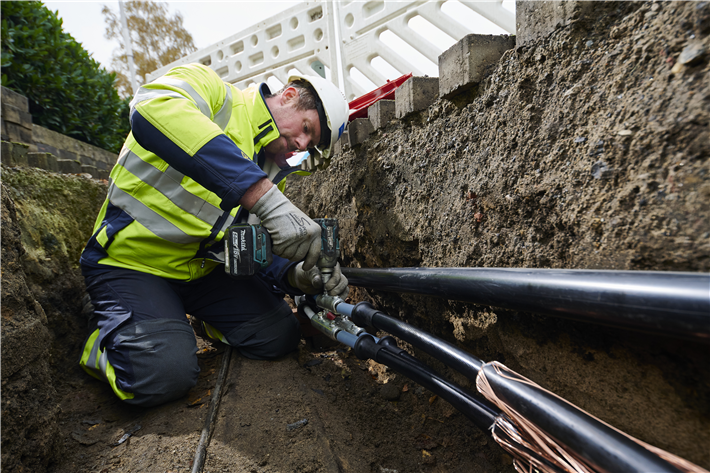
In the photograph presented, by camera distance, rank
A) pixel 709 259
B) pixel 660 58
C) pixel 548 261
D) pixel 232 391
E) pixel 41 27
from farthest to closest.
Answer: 1. pixel 41 27
2. pixel 232 391
3. pixel 548 261
4. pixel 660 58
5. pixel 709 259

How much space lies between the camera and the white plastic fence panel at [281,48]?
3.99 m

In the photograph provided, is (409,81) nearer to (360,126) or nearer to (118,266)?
(360,126)

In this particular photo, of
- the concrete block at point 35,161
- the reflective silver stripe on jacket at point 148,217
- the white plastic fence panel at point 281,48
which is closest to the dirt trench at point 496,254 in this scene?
the concrete block at point 35,161

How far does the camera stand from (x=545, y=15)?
3.38 ft

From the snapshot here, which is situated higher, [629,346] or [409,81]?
[409,81]

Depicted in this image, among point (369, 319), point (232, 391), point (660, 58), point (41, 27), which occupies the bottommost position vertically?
point (232, 391)

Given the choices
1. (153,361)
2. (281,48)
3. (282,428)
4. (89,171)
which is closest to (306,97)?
(153,361)

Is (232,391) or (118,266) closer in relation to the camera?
(232,391)

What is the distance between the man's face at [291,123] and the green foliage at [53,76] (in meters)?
2.72

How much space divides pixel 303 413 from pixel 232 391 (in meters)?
0.38

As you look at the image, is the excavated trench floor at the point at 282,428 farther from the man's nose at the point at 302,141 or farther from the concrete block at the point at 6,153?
the concrete block at the point at 6,153

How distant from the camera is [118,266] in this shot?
5.92 ft

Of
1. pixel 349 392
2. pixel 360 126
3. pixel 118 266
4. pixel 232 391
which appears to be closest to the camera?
pixel 232 391

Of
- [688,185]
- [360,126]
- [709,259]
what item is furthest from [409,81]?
[709,259]
